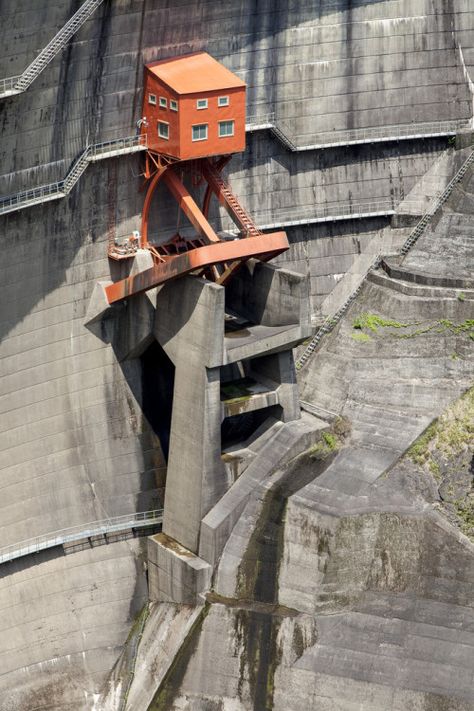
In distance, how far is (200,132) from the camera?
51.4 metres

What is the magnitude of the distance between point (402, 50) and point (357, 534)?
25.1 meters

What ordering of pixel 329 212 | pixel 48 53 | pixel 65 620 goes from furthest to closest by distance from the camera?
pixel 329 212 → pixel 65 620 → pixel 48 53

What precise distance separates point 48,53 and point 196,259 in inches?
372

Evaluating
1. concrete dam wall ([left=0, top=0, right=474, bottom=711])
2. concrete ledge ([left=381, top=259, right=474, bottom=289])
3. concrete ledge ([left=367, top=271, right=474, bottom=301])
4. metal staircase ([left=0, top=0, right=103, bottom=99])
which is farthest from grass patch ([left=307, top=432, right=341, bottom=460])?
metal staircase ([left=0, top=0, right=103, bottom=99])

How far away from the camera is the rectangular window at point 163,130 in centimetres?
5147

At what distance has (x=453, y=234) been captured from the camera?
61.8 meters

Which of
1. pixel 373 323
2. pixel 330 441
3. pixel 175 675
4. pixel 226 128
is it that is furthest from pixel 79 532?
pixel 226 128

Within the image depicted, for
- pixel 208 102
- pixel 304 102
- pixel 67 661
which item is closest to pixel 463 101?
pixel 304 102

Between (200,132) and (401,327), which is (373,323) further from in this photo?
(200,132)

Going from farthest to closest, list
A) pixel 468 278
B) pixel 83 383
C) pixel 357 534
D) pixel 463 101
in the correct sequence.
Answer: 1. pixel 463 101
2. pixel 468 278
3. pixel 83 383
4. pixel 357 534

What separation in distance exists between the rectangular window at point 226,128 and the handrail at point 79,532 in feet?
54.4

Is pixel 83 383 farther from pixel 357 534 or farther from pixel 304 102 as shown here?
pixel 304 102

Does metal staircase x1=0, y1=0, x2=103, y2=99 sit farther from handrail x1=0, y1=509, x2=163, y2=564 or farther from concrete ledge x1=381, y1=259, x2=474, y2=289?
concrete ledge x1=381, y1=259, x2=474, y2=289

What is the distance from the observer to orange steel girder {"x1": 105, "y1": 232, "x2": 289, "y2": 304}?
165ft
